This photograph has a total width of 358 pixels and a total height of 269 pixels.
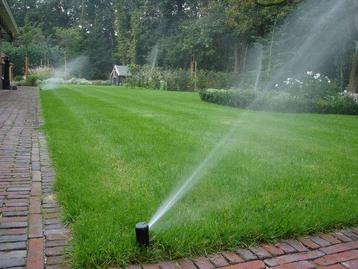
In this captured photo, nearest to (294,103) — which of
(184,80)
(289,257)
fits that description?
(289,257)

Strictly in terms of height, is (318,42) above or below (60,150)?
above

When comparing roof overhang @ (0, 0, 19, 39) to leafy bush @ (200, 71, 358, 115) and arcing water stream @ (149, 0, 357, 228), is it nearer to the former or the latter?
leafy bush @ (200, 71, 358, 115)

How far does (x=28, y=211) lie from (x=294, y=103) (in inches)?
408

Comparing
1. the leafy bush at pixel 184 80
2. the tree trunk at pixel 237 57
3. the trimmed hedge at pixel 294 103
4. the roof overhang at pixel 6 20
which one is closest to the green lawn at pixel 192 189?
the trimmed hedge at pixel 294 103

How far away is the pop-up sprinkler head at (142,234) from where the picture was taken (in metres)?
2.30

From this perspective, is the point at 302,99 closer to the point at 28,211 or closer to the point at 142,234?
the point at 28,211

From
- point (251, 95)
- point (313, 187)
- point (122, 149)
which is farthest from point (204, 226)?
point (251, 95)

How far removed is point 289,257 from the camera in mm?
2400

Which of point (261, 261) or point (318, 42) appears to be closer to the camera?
point (261, 261)

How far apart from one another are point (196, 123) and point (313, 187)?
460cm

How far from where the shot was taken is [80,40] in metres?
52.2

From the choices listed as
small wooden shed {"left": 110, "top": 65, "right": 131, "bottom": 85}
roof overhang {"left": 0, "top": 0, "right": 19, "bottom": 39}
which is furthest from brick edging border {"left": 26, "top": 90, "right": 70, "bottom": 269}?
small wooden shed {"left": 110, "top": 65, "right": 131, "bottom": 85}

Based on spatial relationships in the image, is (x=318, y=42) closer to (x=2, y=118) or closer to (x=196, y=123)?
(x=196, y=123)

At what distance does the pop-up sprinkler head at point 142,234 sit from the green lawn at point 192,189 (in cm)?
5
